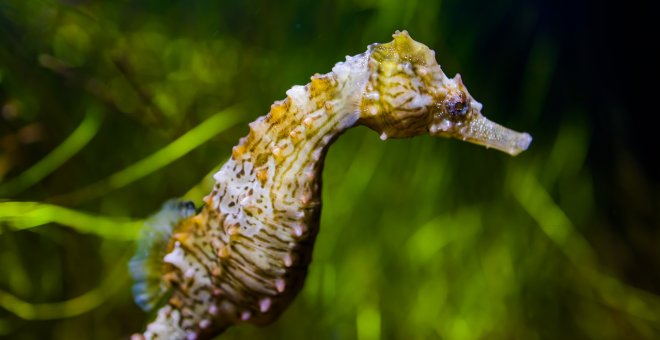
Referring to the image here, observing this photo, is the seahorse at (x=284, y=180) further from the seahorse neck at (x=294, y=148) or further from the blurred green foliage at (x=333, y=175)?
the blurred green foliage at (x=333, y=175)

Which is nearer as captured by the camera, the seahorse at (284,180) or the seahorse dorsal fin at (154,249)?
the seahorse at (284,180)

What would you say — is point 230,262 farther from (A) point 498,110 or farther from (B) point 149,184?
(A) point 498,110

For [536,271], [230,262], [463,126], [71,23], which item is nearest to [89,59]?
[71,23]

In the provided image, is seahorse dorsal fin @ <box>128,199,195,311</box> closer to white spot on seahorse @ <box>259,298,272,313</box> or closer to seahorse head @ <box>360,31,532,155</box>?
white spot on seahorse @ <box>259,298,272,313</box>

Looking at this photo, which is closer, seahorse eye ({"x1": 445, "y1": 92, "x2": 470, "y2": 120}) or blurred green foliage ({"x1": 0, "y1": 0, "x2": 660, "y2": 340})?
seahorse eye ({"x1": 445, "y1": 92, "x2": 470, "y2": 120})

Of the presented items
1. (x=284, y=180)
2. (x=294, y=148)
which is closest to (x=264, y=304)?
(x=284, y=180)

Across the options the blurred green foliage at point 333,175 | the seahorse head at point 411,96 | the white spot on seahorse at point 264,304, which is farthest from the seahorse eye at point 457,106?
the blurred green foliage at point 333,175

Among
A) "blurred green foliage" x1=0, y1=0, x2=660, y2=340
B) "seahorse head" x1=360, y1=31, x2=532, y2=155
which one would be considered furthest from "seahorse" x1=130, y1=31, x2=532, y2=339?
"blurred green foliage" x1=0, y1=0, x2=660, y2=340
